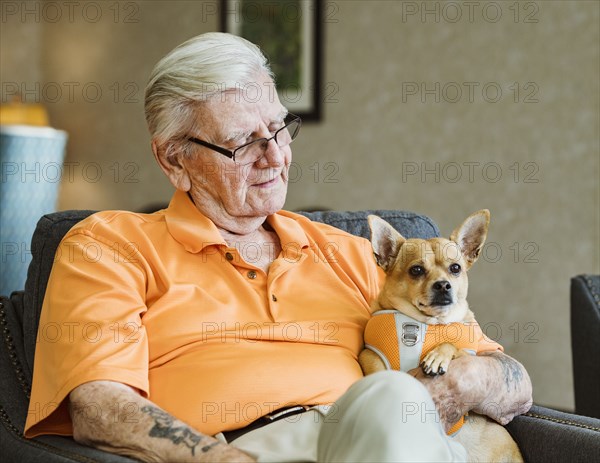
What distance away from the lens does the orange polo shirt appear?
1410 millimetres

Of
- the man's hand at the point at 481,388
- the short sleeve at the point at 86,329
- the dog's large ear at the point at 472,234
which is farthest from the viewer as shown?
the dog's large ear at the point at 472,234

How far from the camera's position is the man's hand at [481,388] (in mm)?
1495

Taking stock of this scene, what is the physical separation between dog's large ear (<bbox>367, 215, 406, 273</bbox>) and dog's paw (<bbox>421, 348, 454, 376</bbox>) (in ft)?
0.96

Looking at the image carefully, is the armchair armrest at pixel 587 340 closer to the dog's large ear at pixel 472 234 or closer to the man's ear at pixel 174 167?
the dog's large ear at pixel 472 234

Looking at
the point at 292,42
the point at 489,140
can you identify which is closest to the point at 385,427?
the point at 489,140

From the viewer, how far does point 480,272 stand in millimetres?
3365

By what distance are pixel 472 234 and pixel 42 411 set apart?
0.97 metres

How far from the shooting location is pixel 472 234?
68.9 inches

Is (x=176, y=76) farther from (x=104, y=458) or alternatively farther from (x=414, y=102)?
(x=414, y=102)

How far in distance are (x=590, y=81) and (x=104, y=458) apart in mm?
2491

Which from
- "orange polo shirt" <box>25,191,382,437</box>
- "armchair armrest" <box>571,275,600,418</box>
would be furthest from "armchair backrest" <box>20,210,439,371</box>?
"armchair armrest" <box>571,275,600,418</box>

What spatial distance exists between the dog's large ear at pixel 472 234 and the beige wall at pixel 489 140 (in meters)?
1.52

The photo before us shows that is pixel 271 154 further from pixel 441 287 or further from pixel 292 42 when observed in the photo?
pixel 292 42

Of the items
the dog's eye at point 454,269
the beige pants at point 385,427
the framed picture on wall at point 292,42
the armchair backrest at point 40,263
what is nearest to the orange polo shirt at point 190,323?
the armchair backrest at point 40,263
